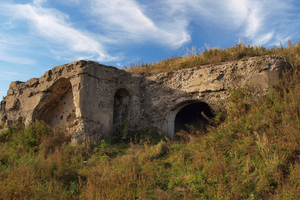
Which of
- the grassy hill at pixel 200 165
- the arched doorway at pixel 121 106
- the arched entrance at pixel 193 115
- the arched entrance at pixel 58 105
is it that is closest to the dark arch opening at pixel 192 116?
the arched entrance at pixel 193 115

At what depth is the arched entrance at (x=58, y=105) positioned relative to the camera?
8125 mm

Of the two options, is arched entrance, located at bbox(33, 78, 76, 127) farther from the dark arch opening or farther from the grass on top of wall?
the dark arch opening

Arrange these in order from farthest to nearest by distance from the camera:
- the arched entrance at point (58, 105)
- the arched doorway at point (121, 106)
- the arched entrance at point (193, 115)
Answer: the arched entrance at point (193, 115)
the arched doorway at point (121, 106)
the arched entrance at point (58, 105)

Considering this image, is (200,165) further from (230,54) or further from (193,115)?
(193,115)

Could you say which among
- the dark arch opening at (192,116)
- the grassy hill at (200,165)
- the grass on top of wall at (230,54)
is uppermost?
the grass on top of wall at (230,54)

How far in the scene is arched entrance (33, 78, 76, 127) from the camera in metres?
8.12

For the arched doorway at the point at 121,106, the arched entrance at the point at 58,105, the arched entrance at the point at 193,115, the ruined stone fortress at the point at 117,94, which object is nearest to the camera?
the ruined stone fortress at the point at 117,94

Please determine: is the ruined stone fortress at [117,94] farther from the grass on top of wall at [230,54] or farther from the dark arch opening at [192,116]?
the dark arch opening at [192,116]

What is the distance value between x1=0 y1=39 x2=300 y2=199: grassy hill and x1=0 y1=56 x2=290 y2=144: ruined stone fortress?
2.03 feet

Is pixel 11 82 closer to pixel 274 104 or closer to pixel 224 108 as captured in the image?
pixel 224 108

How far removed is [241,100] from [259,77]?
102cm

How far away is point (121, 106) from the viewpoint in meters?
8.58

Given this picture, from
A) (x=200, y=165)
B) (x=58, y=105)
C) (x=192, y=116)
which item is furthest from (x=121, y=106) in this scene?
(x=200, y=165)

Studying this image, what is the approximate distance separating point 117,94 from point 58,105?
2531 millimetres
